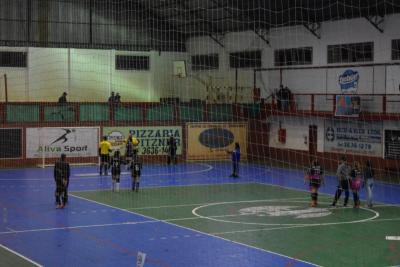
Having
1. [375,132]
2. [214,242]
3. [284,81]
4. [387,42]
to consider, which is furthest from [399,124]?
[214,242]

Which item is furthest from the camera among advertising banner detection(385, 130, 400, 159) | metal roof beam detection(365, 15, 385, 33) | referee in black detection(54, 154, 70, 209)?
metal roof beam detection(365, 15, 385, 33)

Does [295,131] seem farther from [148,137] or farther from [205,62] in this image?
[205,62]

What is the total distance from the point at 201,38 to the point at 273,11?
8.57m

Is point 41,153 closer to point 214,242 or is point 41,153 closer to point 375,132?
point 375,132

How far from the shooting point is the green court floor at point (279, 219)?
17.8 meters

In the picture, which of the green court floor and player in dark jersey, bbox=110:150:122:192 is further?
player in dark jersey, bbox=110:150:122:192

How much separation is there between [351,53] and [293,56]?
4.91 m

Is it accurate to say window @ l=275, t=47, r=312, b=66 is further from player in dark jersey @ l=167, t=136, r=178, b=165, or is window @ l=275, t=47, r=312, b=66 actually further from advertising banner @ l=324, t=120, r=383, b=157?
player in dark jersey @ l=167, t=136, r=178, b=165

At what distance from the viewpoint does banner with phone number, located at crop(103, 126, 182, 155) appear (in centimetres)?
4203

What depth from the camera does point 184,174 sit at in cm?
3725

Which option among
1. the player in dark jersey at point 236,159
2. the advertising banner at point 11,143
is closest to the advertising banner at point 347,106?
the player in dark jersey at point 236,159

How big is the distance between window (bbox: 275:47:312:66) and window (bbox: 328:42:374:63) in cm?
185

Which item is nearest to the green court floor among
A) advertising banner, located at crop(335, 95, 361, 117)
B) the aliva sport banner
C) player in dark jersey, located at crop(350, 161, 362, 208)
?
player in dark jersey, located at crop(350, 161, 362, 208)

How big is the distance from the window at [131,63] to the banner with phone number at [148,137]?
7.38m
